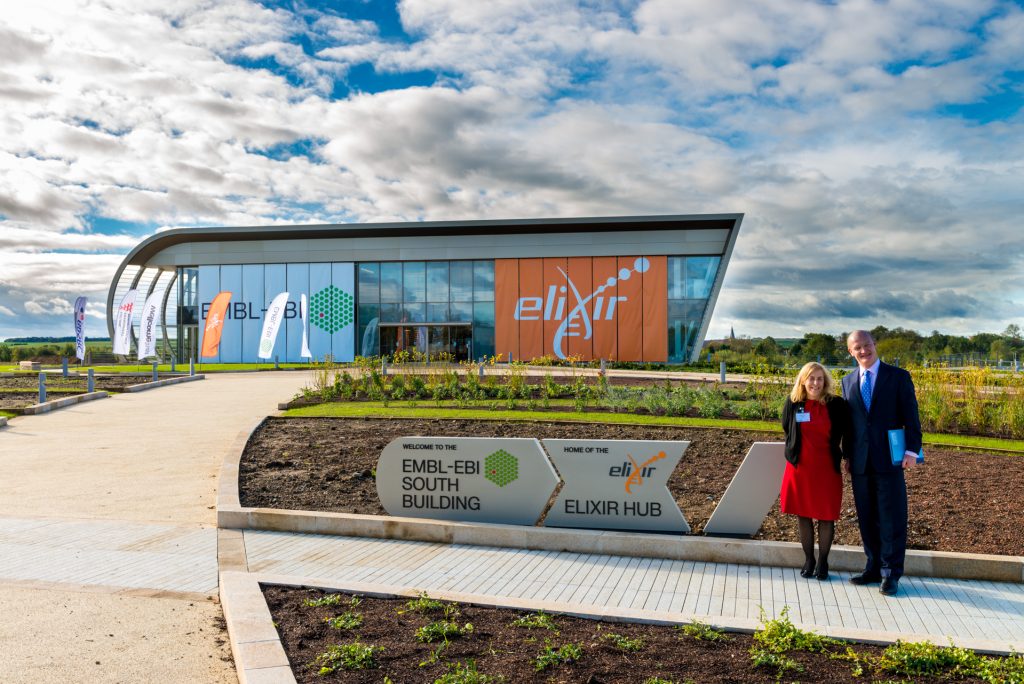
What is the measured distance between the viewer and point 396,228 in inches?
1740

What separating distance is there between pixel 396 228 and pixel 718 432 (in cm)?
3468

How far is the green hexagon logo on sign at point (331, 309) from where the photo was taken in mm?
45469

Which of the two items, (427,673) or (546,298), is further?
(546,298)

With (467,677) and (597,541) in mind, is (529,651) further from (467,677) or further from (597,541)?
(597,541)

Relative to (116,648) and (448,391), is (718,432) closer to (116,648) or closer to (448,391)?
(448,391)

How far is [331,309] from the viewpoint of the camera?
150 ft

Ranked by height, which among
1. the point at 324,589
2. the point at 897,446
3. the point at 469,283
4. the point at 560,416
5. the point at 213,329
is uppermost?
the point at 469,283

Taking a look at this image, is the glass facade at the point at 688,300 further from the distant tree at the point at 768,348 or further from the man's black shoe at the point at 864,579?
the man's black shoe at the point at 864,579

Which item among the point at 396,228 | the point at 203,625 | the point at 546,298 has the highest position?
the point at 396,228

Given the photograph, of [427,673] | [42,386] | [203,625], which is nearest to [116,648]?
[203,625]

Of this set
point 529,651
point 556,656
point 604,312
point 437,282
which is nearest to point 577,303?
Result: point 604,312

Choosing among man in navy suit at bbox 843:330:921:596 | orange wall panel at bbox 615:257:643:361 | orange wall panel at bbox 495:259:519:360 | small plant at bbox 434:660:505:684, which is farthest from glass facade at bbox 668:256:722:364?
small plant at bbox 434:660:505:684

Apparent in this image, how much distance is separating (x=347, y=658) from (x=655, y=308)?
3915cm

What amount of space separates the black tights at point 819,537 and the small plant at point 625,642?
7.05 ft
